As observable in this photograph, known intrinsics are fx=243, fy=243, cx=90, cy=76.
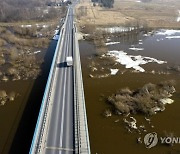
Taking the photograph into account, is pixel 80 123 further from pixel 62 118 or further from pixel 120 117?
pixel 120 117

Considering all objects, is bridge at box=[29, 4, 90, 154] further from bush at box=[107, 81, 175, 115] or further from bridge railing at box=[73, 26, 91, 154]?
bush at box=[107, 81, 175, 115]

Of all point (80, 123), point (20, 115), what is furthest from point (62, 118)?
point (20, 115)

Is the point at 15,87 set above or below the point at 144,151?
above

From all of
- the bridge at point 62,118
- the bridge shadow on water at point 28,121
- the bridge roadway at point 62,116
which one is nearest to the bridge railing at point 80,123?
the bridge at point 62,118

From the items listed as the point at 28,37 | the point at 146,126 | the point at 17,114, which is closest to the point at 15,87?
the point at 17,114

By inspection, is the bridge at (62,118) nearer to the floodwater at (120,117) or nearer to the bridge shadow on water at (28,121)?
the floodwater at (120,117)

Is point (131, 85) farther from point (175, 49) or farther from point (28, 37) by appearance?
point (28, 37)
